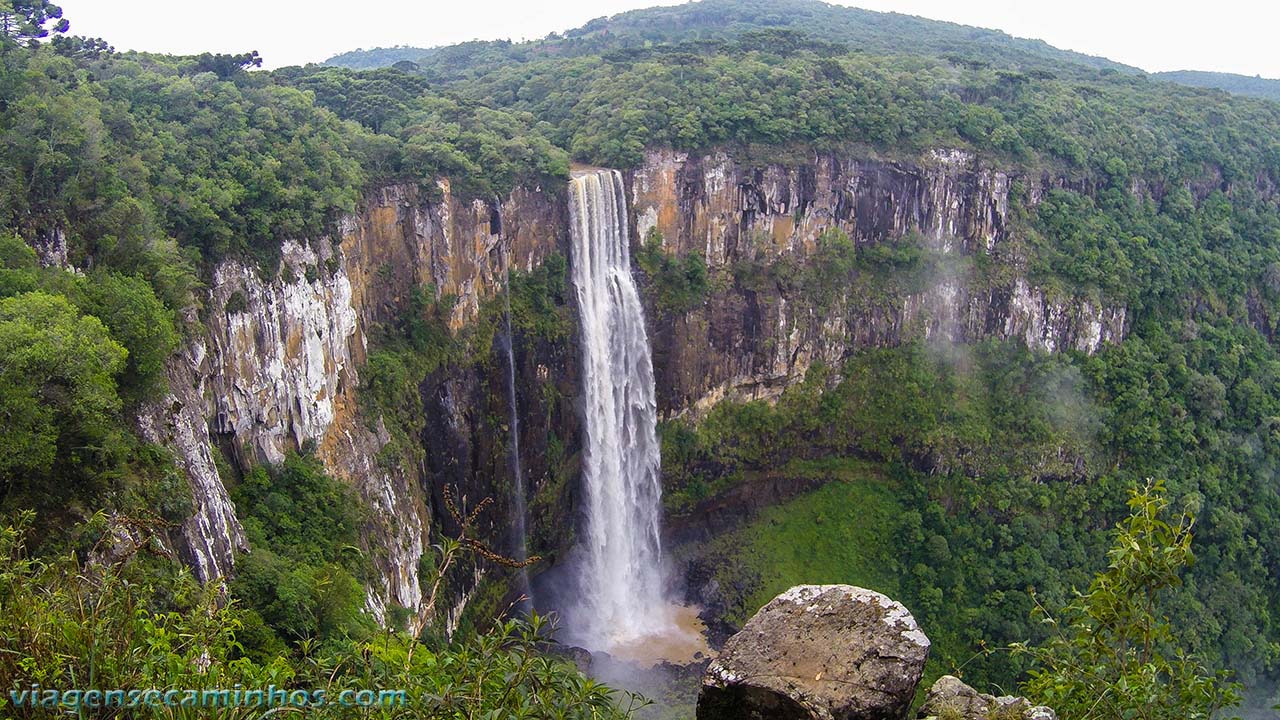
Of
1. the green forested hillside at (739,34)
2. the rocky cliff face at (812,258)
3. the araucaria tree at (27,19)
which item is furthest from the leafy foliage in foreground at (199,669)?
the green forested hillside at (739,34)

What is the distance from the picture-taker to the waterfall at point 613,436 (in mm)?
29891

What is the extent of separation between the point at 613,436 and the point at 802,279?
9478 mm

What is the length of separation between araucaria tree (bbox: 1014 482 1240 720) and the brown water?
23.4 meters

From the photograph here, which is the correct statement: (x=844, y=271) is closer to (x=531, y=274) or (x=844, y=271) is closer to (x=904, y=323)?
(x=904, y=323)

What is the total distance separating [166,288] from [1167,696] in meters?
15.8

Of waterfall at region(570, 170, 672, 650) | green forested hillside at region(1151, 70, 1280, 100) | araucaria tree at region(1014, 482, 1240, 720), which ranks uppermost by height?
green forested hillside at region(1151, 70, 1280, 100)

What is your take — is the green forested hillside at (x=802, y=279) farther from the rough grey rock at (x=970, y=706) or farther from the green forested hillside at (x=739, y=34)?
the rough grey rock at (x=970, y=706)

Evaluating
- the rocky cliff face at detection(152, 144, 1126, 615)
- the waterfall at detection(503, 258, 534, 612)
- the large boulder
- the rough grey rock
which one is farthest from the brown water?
the large boulder

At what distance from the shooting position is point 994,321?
117 feet

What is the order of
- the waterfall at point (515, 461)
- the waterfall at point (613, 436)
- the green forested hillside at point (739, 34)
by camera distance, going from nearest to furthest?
the waterfall at point (515, 461) → the waterfall at point (613, 436) → the green forested hillside at point (739, 34)

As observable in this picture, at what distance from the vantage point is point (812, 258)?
114 feet

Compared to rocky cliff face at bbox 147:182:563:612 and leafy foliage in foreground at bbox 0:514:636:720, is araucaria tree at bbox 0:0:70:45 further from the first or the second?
leafy foliage in foreground at bbox 0:514:636:720

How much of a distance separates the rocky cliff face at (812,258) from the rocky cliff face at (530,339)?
0.23ft

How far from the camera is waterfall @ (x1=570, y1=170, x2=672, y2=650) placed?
98.1 feet
